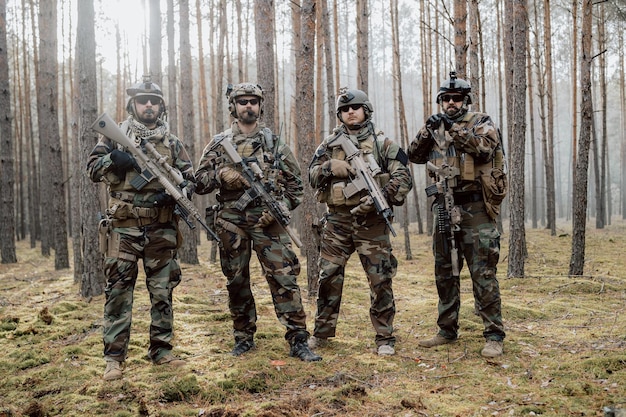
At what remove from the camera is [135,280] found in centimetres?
455

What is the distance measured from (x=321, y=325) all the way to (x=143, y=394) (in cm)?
196

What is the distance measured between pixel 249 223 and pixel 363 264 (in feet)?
4.16

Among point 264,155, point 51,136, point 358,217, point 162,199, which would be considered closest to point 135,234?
point 162,199

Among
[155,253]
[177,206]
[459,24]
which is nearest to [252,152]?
[177,206]

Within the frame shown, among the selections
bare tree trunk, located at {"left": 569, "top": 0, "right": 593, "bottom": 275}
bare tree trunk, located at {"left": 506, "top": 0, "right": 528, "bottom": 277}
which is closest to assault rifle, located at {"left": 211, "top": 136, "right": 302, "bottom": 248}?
bare tree trunk, located at {"left": 506, "top": 0, "right": 528, "bottom": 277}

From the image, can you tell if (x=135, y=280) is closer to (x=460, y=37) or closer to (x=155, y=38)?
(x=460, y=37)

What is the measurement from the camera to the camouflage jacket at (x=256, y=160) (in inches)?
196

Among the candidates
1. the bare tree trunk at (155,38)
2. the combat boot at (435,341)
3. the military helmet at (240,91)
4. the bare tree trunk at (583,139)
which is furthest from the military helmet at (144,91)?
the bare tree trunk at (583,139)

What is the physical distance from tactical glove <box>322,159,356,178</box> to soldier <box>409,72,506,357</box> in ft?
2.65

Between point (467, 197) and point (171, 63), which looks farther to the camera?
point (171, 63)

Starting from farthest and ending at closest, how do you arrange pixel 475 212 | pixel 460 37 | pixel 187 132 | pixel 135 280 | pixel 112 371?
pixel 187 132 < pixel 460 37 < pixel 475 212 < pixel 135 280 < pixel 112 371

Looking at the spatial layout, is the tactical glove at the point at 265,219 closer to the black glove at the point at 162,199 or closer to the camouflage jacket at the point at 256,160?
the camouflage jacket at the point at 256,160

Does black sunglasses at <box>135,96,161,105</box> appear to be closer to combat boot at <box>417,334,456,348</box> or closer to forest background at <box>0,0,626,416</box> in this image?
forest background at <box>0,0,626,416</box>

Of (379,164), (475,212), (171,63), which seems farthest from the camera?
(171,63)
